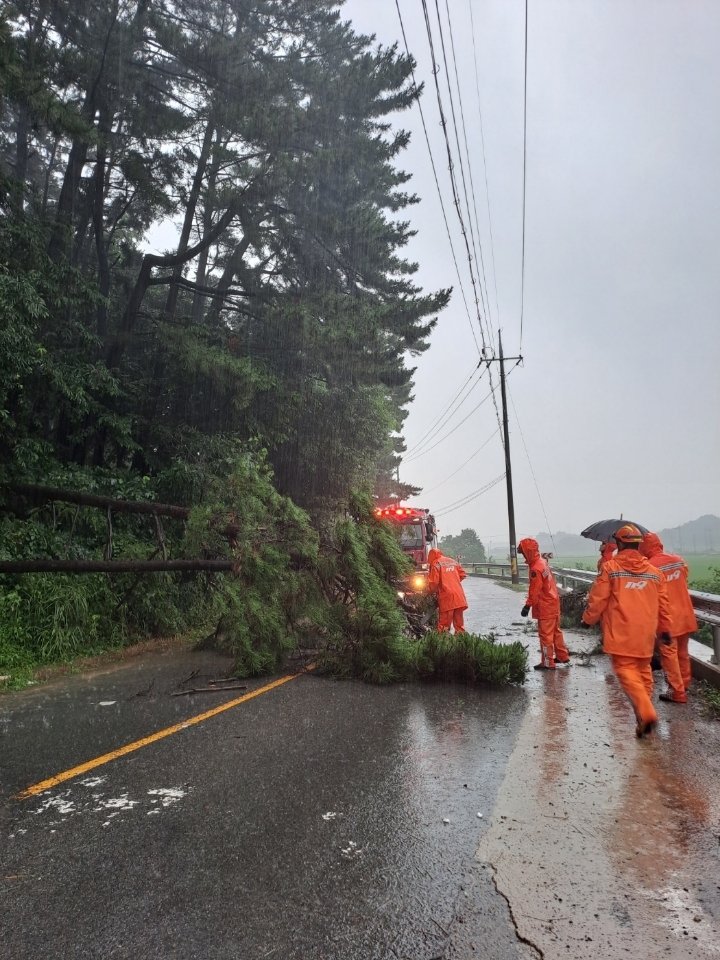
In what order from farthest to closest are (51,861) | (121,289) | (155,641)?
1. (121,289)
2. (155,641)
3. (51,861)

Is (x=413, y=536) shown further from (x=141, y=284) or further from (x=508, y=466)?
(x=508, y=466)

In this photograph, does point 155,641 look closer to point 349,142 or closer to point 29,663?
point 29,663

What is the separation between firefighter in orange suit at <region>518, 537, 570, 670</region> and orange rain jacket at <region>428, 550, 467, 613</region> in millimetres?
989

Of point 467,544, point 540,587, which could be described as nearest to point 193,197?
point 540,587

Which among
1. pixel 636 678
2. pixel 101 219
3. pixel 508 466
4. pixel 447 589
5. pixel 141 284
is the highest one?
pixel 101 219

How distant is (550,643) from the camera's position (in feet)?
28.9

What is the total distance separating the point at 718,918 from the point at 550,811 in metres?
1.23

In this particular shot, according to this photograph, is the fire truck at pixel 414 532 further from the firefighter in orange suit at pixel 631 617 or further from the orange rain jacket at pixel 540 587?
the firefighter in orange suit at pixel 631 617

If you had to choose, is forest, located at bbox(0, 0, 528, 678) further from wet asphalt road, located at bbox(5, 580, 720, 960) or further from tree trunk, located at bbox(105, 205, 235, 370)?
wet asphalt road, located at bbox(5, 580, 720, 960)

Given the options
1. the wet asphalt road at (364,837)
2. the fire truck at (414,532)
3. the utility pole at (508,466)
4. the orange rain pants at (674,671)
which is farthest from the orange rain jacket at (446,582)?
the utility pole at (508,466)

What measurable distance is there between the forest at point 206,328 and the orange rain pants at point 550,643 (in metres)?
2.15

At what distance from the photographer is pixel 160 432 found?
53.4ft

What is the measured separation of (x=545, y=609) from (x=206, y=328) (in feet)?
38.9

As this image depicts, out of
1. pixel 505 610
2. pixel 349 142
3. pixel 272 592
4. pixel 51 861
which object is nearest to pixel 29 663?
pixel 272 592
